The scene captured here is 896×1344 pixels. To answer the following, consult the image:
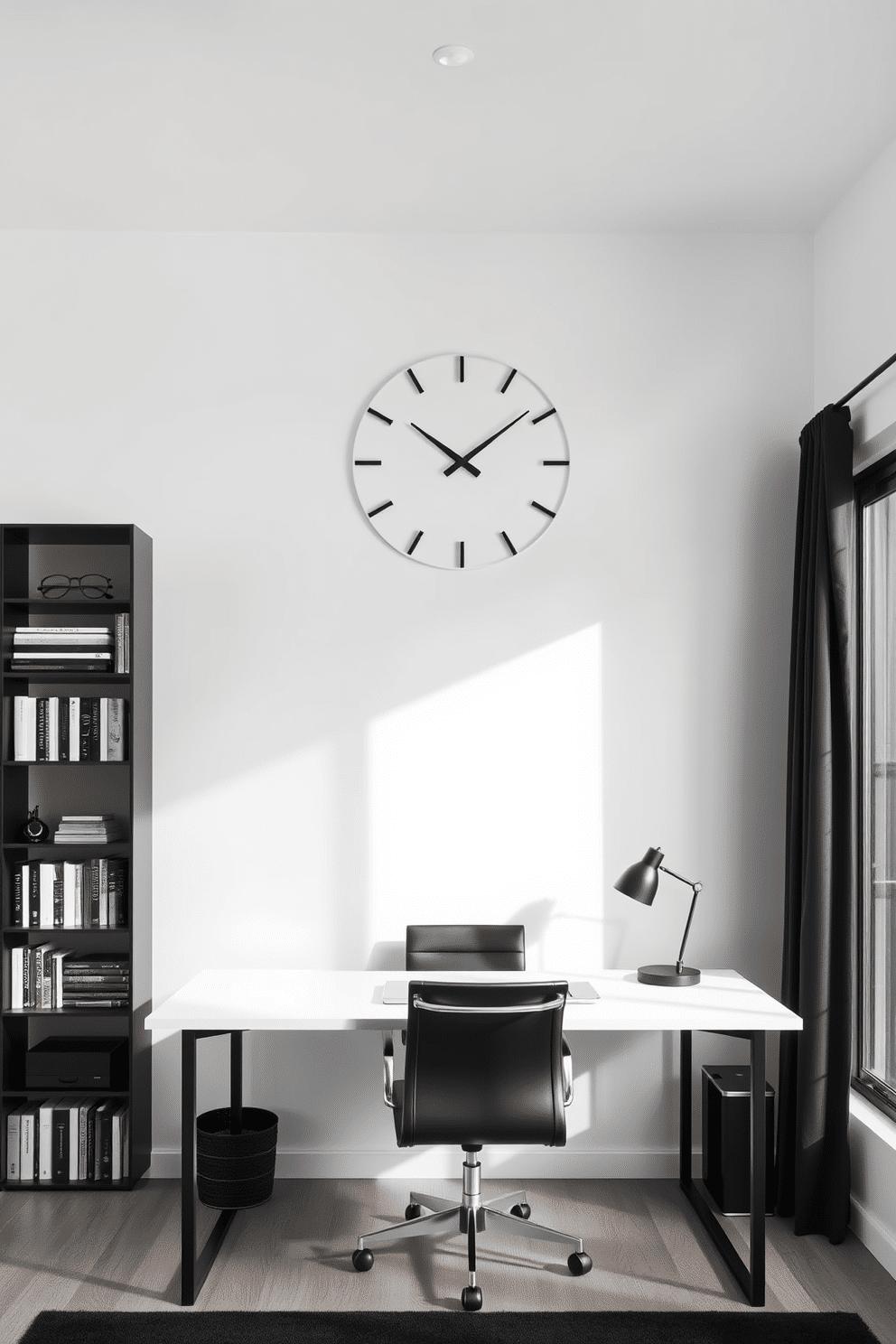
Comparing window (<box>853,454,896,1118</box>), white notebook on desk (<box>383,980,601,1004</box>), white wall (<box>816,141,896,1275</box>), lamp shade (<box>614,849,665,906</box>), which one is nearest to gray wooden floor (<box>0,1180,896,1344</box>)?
white wall (<box>816,141,896,1275</box>)

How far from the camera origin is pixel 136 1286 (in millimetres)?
2715

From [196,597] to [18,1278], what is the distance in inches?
79.0

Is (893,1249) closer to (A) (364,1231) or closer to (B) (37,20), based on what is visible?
(A) (364,1231)

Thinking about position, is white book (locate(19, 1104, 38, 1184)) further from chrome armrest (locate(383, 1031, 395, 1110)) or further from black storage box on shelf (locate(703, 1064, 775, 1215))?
black storage box on shelf (locate(703, 1064, 775, 1215))

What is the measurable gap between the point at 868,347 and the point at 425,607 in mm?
1562

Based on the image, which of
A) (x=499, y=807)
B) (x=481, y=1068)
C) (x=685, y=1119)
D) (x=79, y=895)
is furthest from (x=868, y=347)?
(x=79, y=895)

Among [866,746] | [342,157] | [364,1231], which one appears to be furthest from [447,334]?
[364,1231]

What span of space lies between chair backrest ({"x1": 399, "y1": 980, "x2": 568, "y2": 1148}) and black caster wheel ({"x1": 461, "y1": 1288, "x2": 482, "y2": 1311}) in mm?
360

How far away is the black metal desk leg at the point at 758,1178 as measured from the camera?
2635 mm

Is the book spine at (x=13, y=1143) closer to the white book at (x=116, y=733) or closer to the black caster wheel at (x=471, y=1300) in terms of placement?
the white book at (x=116, y=733)

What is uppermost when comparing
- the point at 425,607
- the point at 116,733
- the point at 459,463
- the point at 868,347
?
the point at 868,347

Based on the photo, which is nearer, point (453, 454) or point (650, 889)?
point (650, 889)

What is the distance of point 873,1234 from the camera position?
9.48 ft

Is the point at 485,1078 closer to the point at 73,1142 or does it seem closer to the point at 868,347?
the point at 73,1142
